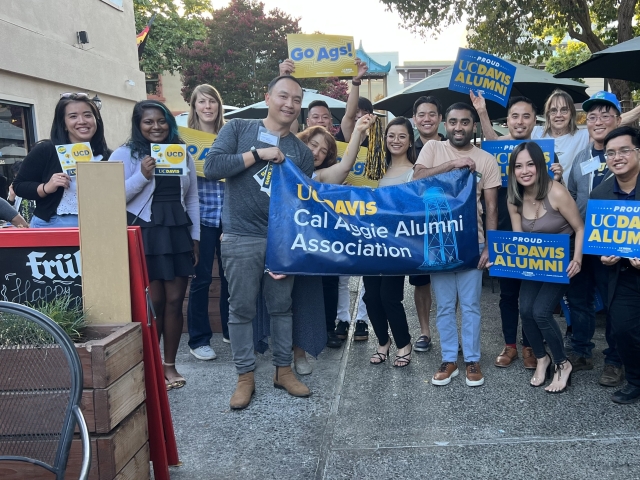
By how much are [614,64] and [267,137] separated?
148 inches

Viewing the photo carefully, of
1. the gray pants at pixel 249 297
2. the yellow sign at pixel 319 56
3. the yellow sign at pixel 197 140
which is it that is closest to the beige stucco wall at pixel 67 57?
the yellow sign at pixel 197 140

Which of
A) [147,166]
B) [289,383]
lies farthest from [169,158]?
[289,383]

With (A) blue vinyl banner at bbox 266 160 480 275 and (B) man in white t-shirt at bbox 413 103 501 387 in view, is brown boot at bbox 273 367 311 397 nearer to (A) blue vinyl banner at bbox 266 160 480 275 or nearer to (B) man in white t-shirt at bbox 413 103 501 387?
(A) blue vinyl banner at bbox 266 160 480 275

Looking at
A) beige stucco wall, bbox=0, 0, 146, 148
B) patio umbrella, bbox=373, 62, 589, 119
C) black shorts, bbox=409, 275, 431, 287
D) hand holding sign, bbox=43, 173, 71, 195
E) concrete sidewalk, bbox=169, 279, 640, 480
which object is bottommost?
concrete sidewalk, bbox=169, 279, 640, 480

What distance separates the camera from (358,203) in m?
4.37

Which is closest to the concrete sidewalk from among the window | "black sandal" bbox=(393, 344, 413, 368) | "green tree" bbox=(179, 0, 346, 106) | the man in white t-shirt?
"black sandal" bbox=(393, 344, 413, 368)

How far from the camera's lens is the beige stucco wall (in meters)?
11.2

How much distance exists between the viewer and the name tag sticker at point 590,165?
4582 mm

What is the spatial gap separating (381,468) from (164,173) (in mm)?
2438

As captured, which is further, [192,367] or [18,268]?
[192,367]

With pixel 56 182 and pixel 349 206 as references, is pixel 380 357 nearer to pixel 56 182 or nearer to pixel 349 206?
pixel 349 206

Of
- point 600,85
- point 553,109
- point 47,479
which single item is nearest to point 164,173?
point 47,479

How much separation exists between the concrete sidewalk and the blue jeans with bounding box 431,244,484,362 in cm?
25

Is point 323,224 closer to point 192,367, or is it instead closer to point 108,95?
point 192,367
